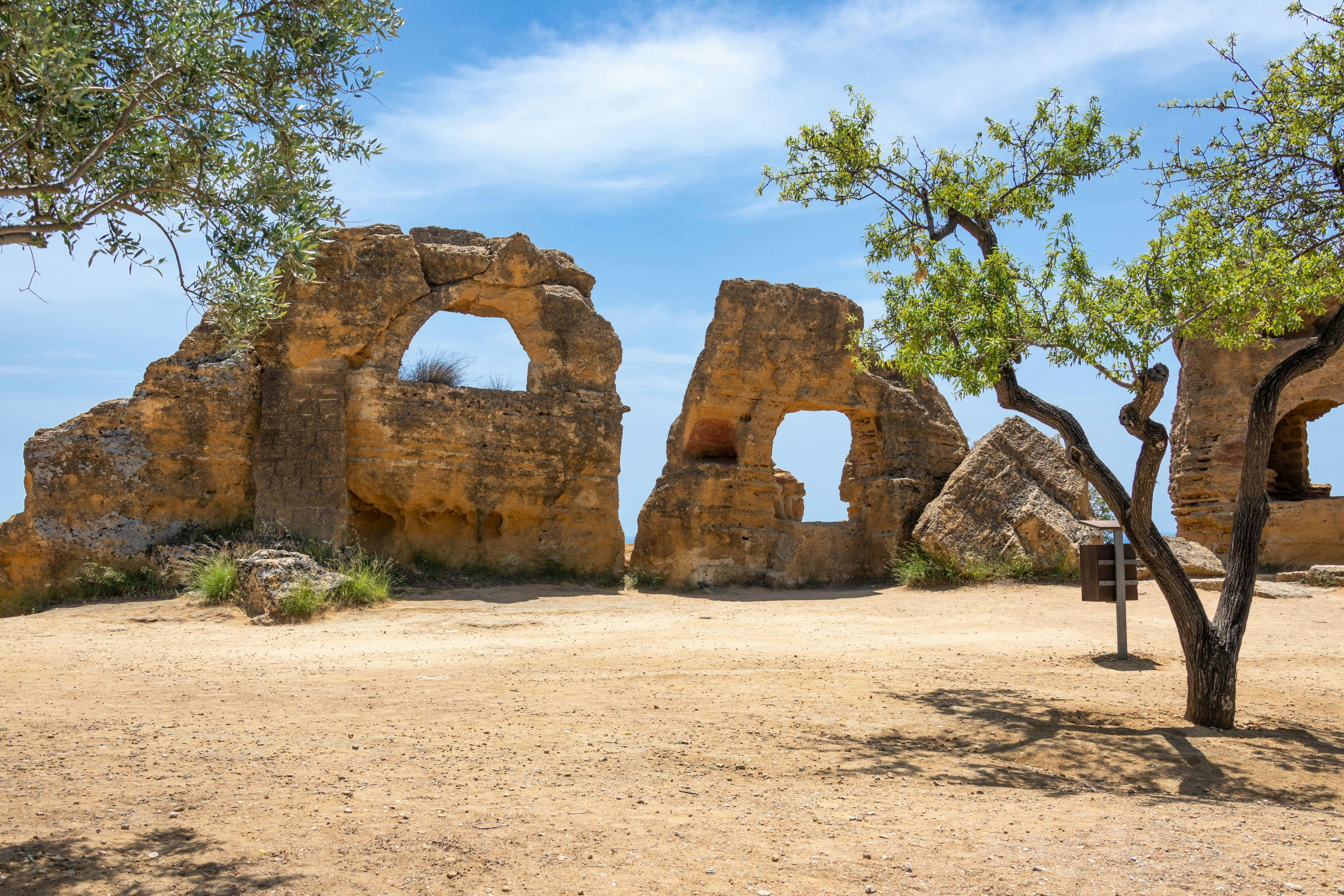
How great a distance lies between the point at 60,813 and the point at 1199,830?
447cm

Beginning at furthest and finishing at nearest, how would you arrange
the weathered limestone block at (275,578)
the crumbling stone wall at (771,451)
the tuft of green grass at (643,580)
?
the crumbling stone wall at (771,451) → the tuft of green grass at (643,580) → the weathered limestone block at (275,578)

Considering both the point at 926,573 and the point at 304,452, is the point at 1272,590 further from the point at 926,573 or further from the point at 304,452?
the point at 304,452

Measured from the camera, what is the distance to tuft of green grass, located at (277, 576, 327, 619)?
8.77 m

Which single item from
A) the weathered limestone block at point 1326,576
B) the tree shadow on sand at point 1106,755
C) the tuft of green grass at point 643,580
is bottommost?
the tree shadow on sand at point 1106,755

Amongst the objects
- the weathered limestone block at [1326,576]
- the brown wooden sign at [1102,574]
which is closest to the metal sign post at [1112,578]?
the brown wooden sign at [1102,574]

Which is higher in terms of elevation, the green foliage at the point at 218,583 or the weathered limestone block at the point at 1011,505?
the weathered limestone block at the point at 1011,505

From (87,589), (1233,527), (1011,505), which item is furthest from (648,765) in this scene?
(1011,505)

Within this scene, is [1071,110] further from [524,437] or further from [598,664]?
[524,437]

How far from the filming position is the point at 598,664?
22.9 ft

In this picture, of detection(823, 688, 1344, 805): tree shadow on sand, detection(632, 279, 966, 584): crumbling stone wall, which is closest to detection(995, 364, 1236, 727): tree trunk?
detection(823, 688, 1344, 805): tree shadow on sand

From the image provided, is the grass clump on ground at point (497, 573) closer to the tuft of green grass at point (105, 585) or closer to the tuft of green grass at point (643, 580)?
the tuft of green grass at point (643, 580)

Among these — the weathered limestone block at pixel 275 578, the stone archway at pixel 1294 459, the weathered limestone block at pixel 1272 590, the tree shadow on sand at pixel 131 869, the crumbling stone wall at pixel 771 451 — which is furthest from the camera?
the stone archway at pixel 1294 459

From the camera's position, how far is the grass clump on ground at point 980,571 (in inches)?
472

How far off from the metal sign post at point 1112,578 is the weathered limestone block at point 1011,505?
4250mm
